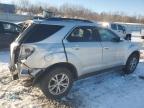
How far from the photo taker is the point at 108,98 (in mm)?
5910

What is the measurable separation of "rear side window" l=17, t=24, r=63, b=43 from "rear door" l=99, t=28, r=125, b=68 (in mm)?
1712

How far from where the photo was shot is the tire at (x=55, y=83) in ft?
17.6

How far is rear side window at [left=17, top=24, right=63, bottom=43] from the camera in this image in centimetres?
533

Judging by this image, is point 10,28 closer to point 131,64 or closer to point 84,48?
point 131,64

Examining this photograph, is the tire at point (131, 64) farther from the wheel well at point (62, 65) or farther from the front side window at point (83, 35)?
the wheel well at point (62, 65)

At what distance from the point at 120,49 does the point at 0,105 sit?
3753mm

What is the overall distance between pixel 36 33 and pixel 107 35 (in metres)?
2.34

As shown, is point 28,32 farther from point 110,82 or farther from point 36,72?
point 110,82

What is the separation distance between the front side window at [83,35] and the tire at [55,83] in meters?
0.76

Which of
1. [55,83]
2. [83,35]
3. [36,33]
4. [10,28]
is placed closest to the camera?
[36,33]

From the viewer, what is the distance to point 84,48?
236 inches

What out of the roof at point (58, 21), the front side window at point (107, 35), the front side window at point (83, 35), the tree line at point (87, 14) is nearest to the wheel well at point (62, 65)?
the front side window at point (83, 35)

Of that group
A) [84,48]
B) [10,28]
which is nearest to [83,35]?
[84,48]

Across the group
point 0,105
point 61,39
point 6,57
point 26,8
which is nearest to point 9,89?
point 0,105
